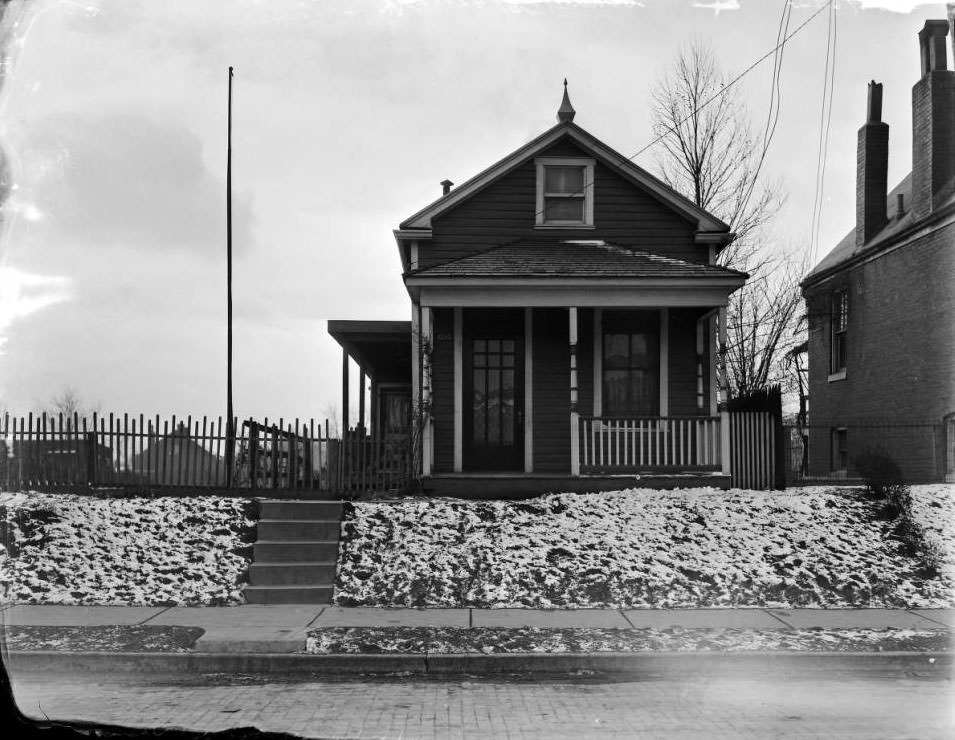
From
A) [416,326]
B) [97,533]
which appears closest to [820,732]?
[97,533]

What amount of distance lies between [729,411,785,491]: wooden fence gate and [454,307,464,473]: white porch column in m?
4.33

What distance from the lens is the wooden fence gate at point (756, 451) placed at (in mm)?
13227

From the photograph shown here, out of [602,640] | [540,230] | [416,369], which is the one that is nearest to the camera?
[602,640]

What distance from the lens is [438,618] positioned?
864 centimetres

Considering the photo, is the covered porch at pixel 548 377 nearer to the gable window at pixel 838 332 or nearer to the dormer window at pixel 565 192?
the dormer window at pixel 565 192

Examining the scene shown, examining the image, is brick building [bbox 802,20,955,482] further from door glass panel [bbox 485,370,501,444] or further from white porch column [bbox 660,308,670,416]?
door glass panel [bbox 485,370,501,444]

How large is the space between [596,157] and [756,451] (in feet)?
19.0

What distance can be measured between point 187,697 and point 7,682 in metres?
4.18

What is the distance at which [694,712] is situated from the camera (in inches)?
220

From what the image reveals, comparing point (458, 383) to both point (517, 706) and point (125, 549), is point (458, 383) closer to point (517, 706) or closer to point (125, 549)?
point (125, 549)

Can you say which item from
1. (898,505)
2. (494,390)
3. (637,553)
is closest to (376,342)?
(494,390)

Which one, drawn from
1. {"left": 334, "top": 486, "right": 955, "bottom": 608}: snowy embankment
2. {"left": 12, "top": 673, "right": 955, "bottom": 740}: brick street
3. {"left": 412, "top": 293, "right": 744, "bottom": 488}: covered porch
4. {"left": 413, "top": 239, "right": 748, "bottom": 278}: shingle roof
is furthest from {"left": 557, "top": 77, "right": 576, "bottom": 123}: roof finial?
{"left": 12, "top": 673, "right": 955, "bottom": 740}: brick street

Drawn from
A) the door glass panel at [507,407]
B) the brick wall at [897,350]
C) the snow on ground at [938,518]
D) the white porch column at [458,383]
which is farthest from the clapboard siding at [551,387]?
the brick wall at [897,350]

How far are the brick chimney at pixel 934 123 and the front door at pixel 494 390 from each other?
9651 millimetres
